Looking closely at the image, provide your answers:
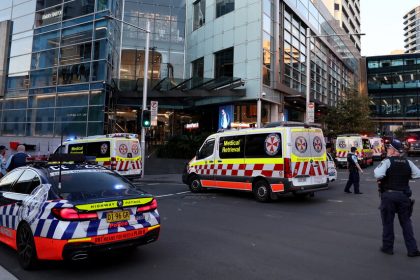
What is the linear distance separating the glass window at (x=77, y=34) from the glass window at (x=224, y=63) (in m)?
10.4

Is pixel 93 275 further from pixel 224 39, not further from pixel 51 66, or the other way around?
pixel 51 66

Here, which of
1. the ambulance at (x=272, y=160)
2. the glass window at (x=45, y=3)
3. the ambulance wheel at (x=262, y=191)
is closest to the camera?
the ambulance at (x=272, y=160)

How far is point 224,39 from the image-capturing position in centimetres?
3097

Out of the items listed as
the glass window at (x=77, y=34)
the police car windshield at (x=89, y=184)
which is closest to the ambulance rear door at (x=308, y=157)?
the police car windshield at (x=89, y=184)

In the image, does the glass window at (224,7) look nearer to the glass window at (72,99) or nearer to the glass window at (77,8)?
the glass window at (77,8)

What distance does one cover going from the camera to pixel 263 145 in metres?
11.4

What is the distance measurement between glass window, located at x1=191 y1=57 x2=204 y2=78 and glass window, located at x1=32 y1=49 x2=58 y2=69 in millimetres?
11899

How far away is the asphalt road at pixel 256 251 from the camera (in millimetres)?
4879

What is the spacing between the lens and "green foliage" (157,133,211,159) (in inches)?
1024

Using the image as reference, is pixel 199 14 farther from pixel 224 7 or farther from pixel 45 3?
pixel 45 3

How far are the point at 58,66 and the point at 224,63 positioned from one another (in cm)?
1380

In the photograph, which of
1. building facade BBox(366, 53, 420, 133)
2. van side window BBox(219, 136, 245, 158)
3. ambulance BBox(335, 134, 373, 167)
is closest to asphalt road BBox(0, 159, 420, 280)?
van side window BBox(219, 136, 245, 158)

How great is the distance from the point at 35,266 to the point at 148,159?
2096cm

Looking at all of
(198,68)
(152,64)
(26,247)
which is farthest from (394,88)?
(26,247)
